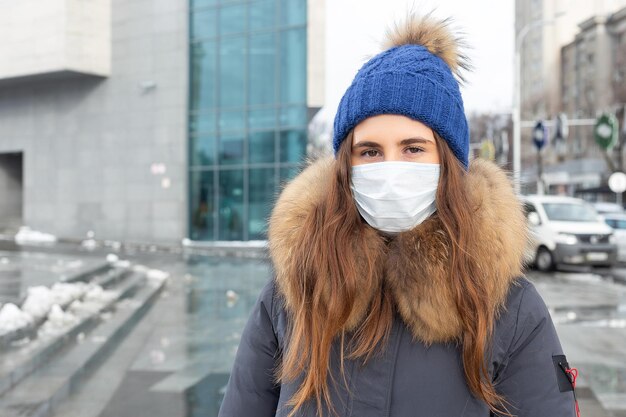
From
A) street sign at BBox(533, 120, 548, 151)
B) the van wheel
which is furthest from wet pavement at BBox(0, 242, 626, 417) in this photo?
street sign at BBox(533, 120, 548, 151)

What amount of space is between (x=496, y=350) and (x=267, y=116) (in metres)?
21.9

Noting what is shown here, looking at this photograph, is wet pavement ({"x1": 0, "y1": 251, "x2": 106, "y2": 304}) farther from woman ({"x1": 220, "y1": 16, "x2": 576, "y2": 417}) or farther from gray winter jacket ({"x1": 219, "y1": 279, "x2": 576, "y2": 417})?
gray winter jacket ({"x1": 219, "y1": 279, "x2": 576, "y2": 417})

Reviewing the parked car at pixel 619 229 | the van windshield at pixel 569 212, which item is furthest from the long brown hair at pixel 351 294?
the parked car at pixel 619 229

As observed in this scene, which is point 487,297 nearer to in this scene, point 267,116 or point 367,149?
point 367,149

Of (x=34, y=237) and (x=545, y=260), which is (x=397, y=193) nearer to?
(x=545, y=260)

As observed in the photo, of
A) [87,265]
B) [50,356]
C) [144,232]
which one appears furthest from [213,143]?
[50,356]

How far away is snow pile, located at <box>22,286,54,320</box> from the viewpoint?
271 inches

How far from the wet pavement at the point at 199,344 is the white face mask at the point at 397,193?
388mm

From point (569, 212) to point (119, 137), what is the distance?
1808 centimetres

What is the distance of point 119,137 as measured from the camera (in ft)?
83.1

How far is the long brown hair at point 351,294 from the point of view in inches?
59.0

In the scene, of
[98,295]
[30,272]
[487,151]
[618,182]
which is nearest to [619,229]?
[618,182]

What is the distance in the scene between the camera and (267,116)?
75.4 feet

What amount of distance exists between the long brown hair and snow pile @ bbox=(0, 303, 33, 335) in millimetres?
5328
